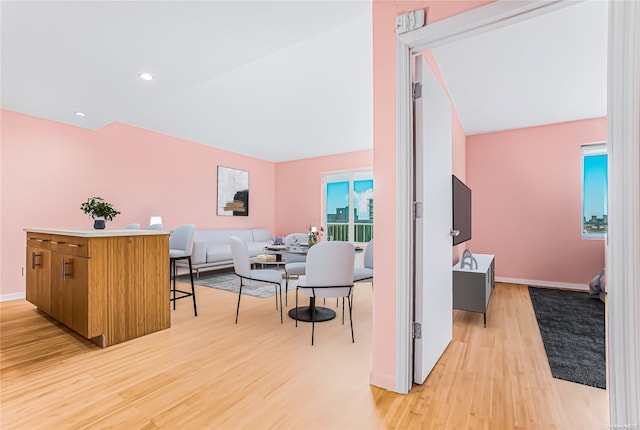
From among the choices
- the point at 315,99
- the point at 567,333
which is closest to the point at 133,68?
the point at 315,99

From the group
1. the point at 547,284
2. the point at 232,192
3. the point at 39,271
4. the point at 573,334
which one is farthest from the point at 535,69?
the point at 232,192

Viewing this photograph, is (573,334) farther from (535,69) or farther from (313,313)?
(535,69)

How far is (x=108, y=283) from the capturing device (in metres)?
2.43

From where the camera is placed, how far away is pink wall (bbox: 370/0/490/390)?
71.2 inches

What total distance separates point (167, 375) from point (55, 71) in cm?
297

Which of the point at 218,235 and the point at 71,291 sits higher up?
the point at 218,235

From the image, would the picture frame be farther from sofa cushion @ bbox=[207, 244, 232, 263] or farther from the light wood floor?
the light wood floor

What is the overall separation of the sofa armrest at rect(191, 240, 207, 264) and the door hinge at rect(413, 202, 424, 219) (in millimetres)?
4276

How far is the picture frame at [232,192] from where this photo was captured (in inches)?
258

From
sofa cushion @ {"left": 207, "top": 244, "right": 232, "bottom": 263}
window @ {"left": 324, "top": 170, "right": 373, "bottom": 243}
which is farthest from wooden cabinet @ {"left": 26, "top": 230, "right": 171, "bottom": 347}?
window @ {"left": 324, "top": 170, "right": 373, "bottom": 243}

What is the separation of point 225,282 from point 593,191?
19.6ft

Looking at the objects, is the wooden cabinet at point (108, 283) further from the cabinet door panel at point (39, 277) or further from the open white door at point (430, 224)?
the open white door at point (430, 224)

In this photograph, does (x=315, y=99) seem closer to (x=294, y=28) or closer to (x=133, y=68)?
(x=294, y=28)

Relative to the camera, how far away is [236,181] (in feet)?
→ 22.6
